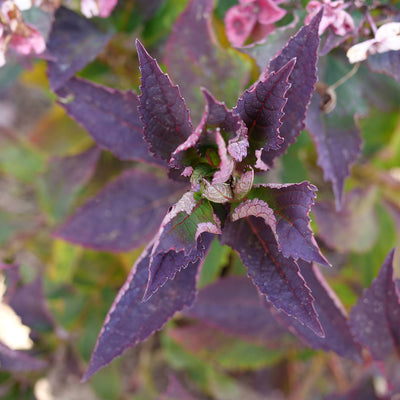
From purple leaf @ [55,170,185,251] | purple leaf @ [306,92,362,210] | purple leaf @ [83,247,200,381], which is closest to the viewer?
purple leaf @ [83,247,200,381]

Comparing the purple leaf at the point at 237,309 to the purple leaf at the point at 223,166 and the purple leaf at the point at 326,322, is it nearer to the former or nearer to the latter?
the purple leaf at the point at 326,322

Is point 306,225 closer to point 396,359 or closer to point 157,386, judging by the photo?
point 396,359

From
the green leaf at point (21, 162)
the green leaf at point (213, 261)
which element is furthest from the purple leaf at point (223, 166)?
the green leaf at point (21, 162)

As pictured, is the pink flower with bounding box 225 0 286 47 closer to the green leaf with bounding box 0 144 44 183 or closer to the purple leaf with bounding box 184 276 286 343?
the purple leaf with bounding box 184 276 286 343

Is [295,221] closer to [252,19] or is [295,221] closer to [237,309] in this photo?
[252,19]

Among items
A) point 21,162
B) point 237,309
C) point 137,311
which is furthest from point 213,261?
point 21,162

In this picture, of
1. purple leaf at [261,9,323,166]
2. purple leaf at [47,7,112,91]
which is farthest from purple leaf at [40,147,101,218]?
purple leaf at [261,9,323,166]
